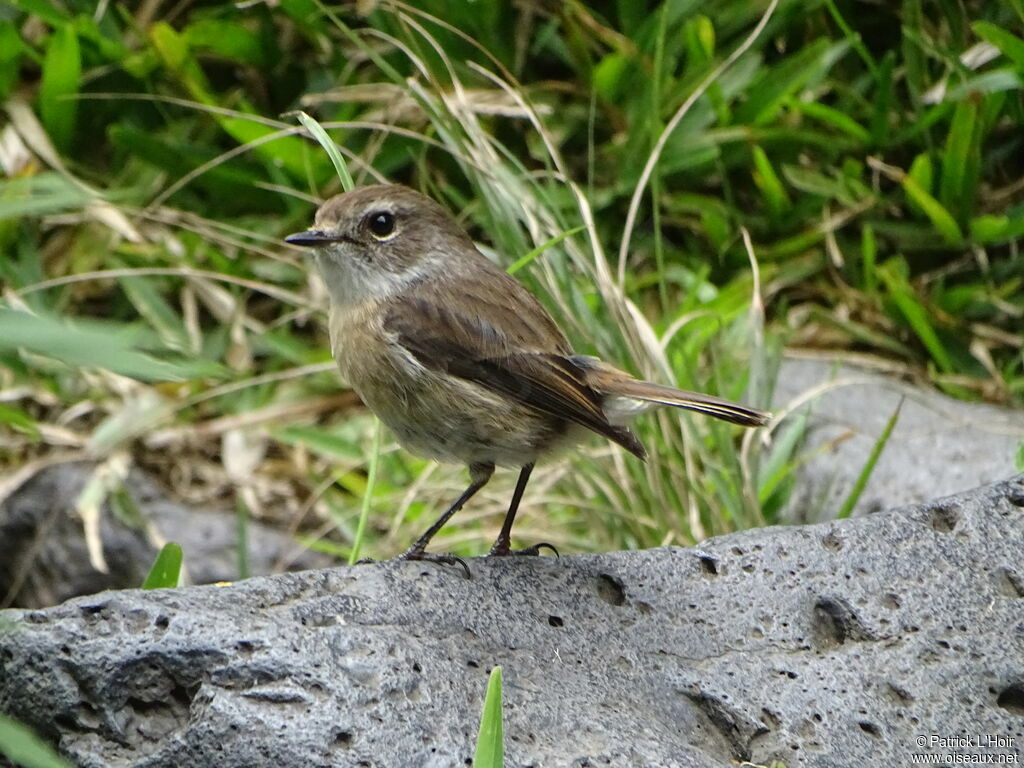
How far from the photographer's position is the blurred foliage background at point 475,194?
17.5 feet

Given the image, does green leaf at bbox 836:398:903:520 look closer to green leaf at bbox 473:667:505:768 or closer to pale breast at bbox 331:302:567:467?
pale breast at bbox 331:302:567:467

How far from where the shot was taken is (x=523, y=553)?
3.72 m

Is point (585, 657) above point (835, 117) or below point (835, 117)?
below

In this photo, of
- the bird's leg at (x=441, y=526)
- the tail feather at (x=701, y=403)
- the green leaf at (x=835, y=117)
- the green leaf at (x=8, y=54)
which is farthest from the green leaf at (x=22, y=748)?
the green leaf at (x=8, y=54)

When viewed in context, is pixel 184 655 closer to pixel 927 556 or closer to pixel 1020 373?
pixel 927 556

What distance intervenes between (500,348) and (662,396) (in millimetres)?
468

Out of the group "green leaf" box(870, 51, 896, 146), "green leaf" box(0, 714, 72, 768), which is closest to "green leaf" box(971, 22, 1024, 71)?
"green leaf" box(870, 51, 896, 146)

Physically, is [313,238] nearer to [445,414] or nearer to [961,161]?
[445,414]

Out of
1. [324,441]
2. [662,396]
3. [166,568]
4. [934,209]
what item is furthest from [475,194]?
[166,568]

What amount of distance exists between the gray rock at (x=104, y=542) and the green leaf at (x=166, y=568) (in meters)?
1.88

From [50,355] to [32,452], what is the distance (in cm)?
417

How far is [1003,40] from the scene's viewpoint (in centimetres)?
511

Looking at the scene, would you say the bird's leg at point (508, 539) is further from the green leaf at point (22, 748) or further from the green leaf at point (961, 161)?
the green leaf at point (961, 161)

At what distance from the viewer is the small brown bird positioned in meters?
3.65
